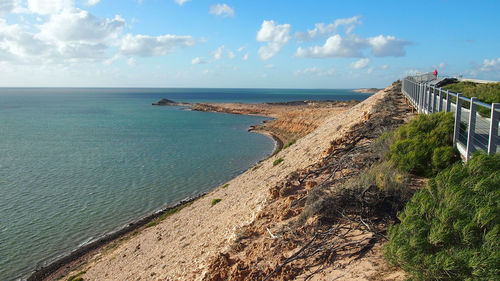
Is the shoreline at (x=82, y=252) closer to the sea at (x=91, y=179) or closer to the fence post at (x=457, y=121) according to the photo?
the sea at (x=91, y=179)

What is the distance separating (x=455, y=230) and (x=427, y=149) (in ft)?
16.6

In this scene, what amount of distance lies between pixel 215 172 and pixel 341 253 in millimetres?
24029

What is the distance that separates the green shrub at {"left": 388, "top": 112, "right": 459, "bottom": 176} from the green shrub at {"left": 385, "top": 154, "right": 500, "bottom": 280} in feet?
11.0

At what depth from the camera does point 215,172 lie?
30297mm

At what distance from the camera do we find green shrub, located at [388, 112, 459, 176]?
8898 mm

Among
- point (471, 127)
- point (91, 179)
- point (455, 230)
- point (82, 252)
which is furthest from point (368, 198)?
point (91, 179)

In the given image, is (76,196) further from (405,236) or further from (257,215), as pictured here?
(405,236)

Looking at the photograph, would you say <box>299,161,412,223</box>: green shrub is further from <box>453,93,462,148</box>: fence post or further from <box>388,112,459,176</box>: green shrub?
<box>453,93,462,148</box>: fence post

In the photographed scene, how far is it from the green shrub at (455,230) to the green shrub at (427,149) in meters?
3.35

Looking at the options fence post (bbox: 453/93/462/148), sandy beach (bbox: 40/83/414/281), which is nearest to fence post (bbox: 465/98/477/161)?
fence post (bbox: 453/93/462/148)

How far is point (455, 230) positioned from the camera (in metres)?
4.71

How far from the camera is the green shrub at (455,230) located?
4344mm

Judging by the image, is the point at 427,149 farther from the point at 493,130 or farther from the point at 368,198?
the point at 493,130

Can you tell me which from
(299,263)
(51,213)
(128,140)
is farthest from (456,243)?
(128,140)
